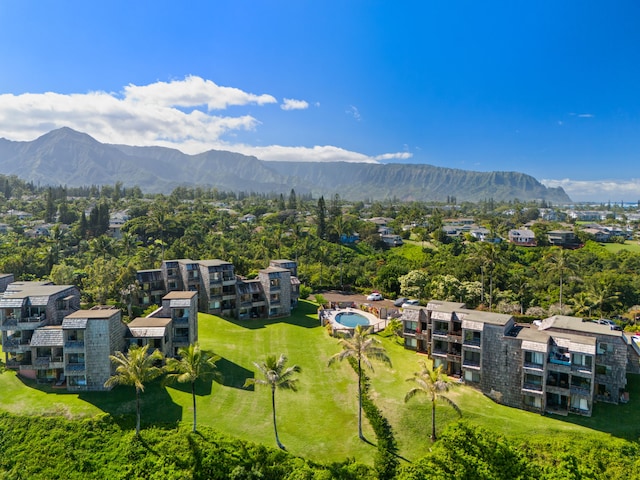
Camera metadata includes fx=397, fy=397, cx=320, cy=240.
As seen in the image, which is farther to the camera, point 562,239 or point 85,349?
point 562,239

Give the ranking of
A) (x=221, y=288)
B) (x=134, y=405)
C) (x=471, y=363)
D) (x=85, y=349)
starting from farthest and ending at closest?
(x=221, y=288) < (x=471, y=363) < (x=85, y=349) < (x=134, y=405)

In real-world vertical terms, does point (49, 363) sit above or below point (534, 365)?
below

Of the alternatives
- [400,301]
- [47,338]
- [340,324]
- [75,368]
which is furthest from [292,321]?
[47,338]

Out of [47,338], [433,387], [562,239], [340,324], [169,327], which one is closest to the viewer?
[433,387]

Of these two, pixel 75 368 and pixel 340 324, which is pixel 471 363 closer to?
pixel 340 324

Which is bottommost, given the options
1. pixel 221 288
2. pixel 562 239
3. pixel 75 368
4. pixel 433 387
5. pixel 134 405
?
pixel 134 405

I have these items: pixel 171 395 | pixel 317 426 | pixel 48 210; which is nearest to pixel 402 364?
pixel 317 426
